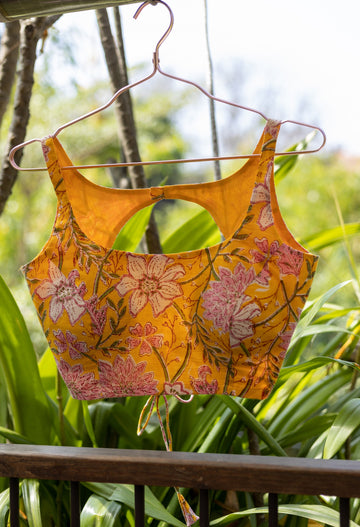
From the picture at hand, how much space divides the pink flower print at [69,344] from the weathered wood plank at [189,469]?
13cm

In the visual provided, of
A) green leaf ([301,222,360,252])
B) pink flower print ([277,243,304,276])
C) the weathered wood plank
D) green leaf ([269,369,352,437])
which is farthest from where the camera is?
green leaf ([301,222,360,252])

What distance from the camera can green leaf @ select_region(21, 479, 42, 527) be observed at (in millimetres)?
751

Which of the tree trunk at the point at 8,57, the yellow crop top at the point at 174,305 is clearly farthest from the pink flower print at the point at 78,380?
the tree trunk at the point at 8,57

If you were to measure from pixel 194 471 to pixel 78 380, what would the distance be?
8.4 inches

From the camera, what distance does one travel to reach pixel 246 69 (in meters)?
6.54

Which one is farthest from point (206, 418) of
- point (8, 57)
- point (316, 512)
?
point (8, 57)

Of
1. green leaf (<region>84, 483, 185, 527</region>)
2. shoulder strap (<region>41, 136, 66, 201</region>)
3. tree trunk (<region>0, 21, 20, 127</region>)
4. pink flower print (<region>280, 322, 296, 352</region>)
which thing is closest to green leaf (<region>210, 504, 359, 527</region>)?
green leaf (<region>84, 483, 185, 527</region>)

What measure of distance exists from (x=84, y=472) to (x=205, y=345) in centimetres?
20

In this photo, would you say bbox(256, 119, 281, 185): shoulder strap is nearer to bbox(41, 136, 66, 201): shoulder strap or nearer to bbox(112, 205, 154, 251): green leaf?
bbox(41, 136, 66, 201): shoulder strap

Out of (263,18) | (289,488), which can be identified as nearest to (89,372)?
(289,488)

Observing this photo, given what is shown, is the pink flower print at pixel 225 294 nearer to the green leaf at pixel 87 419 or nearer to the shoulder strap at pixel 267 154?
the shoulder strap at pixel 267 154

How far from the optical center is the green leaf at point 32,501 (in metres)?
0.75

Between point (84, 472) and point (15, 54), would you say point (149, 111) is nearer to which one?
point (15, 54)

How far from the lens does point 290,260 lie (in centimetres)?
59
